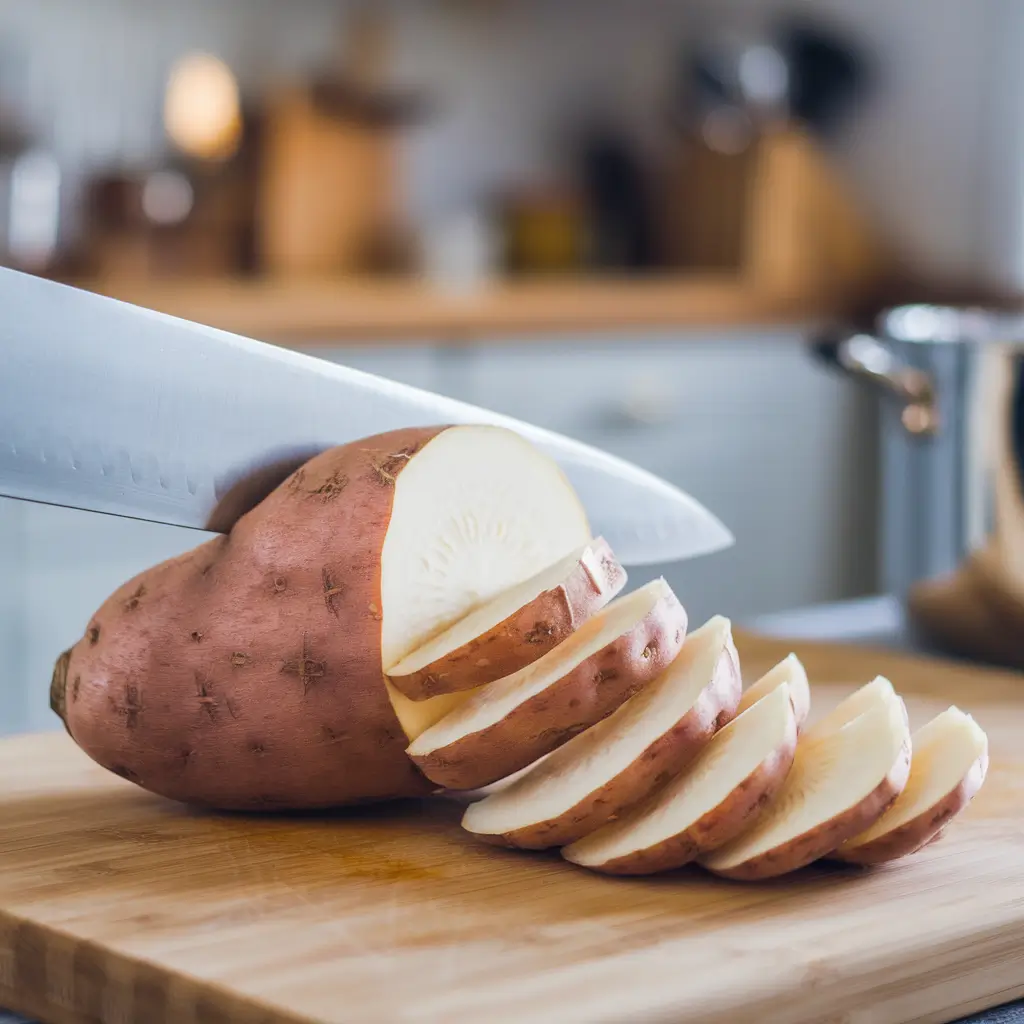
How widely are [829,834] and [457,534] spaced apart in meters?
0.28

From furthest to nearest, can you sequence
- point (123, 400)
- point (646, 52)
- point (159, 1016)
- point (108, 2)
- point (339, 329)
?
point (646, 52) < point (108, 2) < point (339, 329) < point (123, 400) < point (159, 1016)

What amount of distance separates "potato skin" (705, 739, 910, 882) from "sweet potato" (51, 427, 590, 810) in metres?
0.22

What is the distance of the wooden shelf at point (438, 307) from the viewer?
2.71 m

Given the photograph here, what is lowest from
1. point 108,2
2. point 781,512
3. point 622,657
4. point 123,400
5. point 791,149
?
point 781,512

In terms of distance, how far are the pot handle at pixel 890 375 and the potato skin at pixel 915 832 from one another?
593 mm

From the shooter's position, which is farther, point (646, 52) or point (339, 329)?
point (646, 52)

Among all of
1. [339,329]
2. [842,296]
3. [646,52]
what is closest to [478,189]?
[646,52]

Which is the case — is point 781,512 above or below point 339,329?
below

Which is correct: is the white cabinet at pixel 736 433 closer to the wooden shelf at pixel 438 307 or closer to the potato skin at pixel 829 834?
the wooden shelf at pixel 438 307

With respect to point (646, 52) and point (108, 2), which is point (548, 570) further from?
point (646, 52)

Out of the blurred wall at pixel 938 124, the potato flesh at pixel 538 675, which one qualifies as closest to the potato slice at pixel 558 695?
the potato flesh at pixel 538 675

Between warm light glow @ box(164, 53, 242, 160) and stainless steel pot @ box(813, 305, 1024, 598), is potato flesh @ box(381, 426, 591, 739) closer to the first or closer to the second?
stainless steel pot @ box(813, 305, 1024, 598)

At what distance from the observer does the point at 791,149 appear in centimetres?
369

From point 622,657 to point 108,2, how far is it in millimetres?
2810
